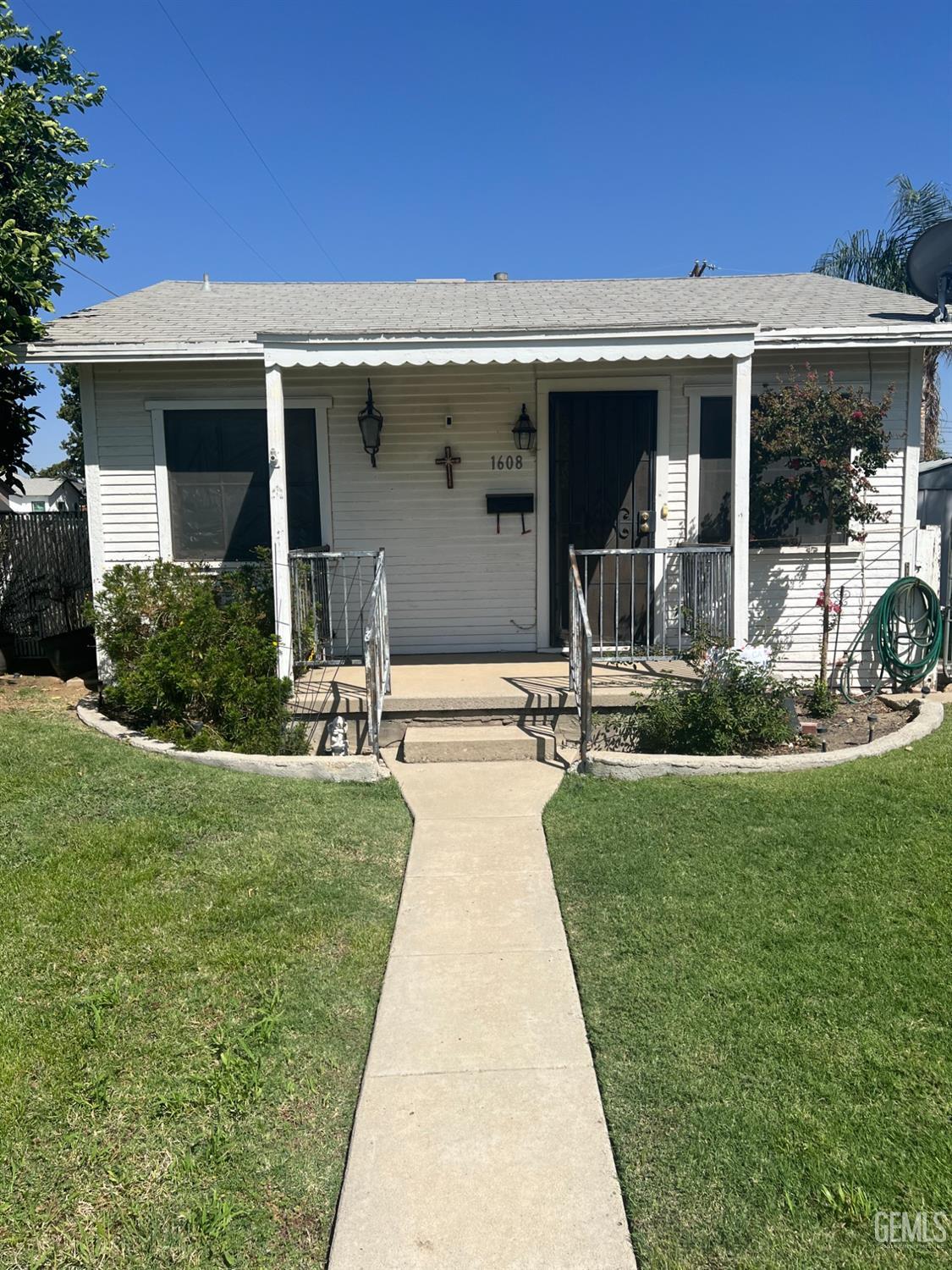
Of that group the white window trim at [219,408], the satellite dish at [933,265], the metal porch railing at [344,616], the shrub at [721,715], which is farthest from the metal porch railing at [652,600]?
the satellite dish at [933,265]

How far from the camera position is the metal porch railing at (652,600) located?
7.41 meters

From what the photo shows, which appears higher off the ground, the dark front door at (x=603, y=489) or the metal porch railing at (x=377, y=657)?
the dark front door at (x=603, y=489)

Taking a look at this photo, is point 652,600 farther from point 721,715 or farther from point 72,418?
point 72,418

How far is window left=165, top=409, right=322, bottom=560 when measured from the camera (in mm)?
7969

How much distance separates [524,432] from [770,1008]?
590 cm

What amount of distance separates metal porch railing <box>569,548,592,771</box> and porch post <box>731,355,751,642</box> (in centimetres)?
125

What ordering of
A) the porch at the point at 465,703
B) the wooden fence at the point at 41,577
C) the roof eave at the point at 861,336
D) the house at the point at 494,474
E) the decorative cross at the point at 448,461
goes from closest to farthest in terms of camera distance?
the porch at the point at 465,703
the roof eave at the point at 861,336
the house at the point at 494,474
the decorative cross at the point at 448,461
the wooden fence at the point at 41,577

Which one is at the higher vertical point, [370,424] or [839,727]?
[370,424]

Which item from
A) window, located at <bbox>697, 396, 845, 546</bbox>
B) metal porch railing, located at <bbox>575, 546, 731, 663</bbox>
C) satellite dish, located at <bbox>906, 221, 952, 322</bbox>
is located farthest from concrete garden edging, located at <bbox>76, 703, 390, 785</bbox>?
satellite dish, located at <bbox>906, 221, 952, 322</bbox>

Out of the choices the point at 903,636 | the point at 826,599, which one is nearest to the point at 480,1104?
the point at 826,599

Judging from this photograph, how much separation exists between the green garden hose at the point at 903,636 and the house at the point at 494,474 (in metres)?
0.22

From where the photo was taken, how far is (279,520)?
6.77 meters

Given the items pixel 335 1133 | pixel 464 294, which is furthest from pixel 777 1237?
pixel 464 294

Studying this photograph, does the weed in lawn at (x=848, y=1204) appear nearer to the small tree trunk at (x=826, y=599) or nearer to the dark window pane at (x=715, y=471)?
the small tree trunk at (x=826, y=599)
